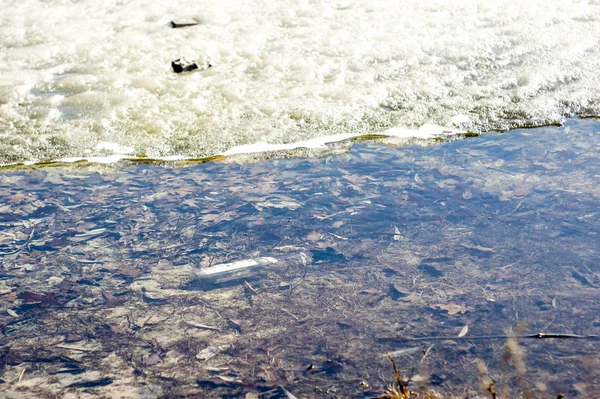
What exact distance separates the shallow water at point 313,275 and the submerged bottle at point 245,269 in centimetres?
3

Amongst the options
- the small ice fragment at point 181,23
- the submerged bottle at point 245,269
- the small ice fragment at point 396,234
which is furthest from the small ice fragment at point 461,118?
the small ice fragment at point 181,23

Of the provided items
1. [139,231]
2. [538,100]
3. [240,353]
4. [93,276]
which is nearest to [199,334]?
[240,353]

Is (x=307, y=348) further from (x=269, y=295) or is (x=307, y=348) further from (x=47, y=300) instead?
(x=47, y=300)

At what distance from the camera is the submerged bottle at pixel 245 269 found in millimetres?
2293

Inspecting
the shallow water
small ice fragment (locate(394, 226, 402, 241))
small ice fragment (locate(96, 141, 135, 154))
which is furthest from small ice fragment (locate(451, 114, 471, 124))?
small ice fragment (locate(96, 141, 135, 154))

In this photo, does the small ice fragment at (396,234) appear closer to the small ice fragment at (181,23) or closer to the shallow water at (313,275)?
the shallow water at (313,275)

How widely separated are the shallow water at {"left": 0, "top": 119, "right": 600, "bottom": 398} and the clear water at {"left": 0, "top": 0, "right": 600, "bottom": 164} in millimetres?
350

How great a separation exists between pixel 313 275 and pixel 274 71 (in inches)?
80.9

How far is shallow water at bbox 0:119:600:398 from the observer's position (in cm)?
186

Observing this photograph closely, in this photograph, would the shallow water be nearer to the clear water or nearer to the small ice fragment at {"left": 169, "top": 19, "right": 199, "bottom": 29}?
the clear water

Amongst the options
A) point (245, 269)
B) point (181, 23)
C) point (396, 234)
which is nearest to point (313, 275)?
point (245, 269)

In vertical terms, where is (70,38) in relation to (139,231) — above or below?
above

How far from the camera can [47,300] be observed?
7.16 ft

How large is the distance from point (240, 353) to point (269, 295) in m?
0.33
